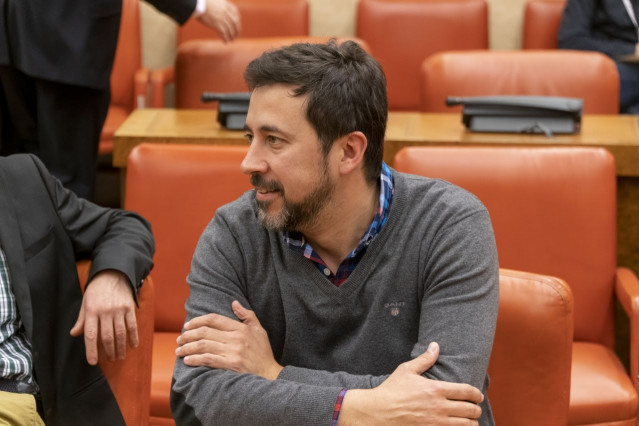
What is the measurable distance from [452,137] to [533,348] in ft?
3.09

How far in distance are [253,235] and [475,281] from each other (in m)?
0.37

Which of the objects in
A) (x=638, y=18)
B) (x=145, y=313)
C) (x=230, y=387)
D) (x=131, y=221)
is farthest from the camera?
(x=638, y=18)

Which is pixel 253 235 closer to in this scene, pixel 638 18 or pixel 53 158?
pixel 53 158

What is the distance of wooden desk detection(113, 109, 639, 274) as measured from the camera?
221 cm

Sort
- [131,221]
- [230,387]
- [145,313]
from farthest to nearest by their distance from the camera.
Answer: [131,221]
[145,313]
[230,387]

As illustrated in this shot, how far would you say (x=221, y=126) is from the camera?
2.45 m

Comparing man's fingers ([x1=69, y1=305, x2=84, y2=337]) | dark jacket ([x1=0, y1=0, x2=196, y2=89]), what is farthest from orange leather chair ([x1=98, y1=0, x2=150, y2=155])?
man's fingers ([x1=69, y1=305, x2=84, y2=337])

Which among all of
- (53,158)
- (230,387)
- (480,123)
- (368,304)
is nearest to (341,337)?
(368,304)

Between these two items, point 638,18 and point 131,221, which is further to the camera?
point 638,18

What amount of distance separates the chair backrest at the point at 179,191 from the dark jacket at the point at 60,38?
0.61 meters

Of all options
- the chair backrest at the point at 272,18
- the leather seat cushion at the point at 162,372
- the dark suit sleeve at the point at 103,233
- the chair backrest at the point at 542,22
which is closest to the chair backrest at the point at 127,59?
the chair backrest at the point at 272,18

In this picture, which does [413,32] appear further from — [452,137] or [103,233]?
[103,233]

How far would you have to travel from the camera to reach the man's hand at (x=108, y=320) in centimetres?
151

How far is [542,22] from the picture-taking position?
3.81 metres
